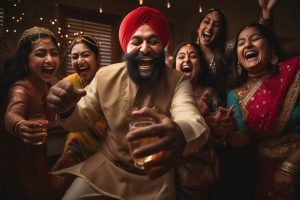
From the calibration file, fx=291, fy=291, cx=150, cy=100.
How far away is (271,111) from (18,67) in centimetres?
193

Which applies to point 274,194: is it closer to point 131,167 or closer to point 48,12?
point 131,167

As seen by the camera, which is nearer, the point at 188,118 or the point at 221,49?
the point at 188,118

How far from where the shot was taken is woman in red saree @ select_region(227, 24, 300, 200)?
208 centimetres

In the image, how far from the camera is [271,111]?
2.11 meters

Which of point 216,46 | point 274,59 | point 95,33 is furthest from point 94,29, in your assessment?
point 274,59

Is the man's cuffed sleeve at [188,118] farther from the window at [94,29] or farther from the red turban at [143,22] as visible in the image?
the window at [94,29]

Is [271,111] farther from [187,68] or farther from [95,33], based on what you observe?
[95,33]

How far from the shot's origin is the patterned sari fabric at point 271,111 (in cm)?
212

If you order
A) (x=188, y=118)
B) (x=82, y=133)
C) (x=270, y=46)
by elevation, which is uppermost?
(x=270, y=46)

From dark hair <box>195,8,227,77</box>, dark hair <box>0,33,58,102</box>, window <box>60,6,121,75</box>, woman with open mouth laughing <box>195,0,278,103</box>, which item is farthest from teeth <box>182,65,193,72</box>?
window <box>60,6,121,75</box>

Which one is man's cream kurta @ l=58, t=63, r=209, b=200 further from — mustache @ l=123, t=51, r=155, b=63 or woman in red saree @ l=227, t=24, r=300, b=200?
woman in red saree @ l=227, t=24, r=300, b=200

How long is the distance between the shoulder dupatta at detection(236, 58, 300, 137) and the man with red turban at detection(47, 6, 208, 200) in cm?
70

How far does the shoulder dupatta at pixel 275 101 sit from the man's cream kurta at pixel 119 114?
684mm

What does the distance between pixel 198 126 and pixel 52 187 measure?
143 cm
